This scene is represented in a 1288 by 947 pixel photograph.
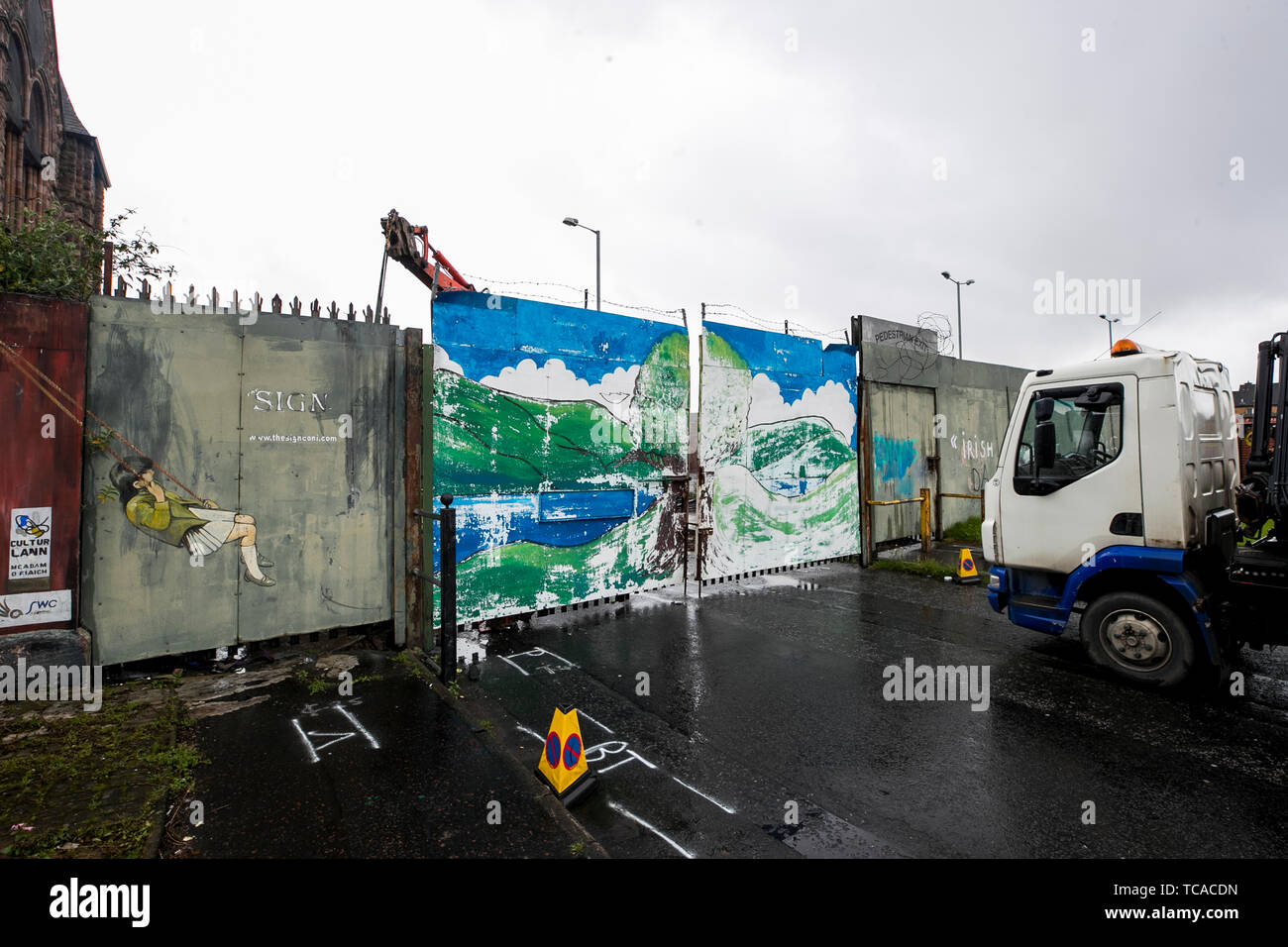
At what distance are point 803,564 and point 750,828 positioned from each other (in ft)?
24.8

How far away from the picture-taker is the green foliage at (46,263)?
16.5 ft

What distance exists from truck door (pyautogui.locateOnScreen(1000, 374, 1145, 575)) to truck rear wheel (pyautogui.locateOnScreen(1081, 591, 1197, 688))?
499 millimetres

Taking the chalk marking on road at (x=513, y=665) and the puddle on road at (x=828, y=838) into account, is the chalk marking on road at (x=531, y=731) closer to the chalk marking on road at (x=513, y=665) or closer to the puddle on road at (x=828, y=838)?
the chalk marking on road at (x=513, y=665)

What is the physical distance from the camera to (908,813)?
12.2 feet

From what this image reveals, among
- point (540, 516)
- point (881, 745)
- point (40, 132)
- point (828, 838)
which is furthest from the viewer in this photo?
point (40, 132)

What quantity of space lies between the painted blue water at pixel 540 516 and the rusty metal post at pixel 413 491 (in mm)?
224

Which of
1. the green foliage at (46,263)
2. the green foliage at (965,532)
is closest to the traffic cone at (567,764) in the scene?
the green foliage at (46,263)

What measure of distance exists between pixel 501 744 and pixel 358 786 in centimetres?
95

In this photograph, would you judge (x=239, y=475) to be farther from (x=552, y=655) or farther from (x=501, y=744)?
(x=501, y=744)

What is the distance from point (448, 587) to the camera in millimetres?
5461

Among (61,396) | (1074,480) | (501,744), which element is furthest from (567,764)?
(1074,480)

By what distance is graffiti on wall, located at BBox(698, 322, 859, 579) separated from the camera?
934cm

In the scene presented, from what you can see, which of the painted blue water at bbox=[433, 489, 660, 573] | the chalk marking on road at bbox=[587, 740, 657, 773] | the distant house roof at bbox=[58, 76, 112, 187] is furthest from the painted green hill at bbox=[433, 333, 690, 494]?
the distant house roof at bbox=[58, 76, 112, 187]
